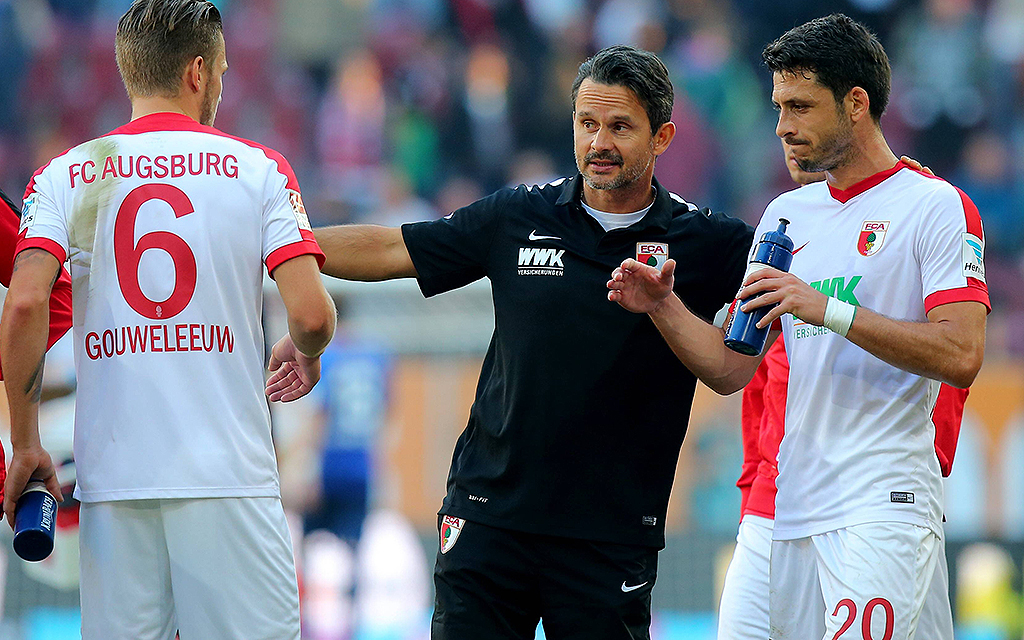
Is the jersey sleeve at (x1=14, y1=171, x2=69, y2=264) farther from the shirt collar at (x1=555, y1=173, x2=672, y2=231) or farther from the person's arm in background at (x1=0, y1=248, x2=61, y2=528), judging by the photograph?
the shirt collar at (x1=555, y1=173, x2=672, y2=231)

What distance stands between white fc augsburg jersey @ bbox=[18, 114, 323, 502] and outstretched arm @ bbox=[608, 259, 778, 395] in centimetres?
97

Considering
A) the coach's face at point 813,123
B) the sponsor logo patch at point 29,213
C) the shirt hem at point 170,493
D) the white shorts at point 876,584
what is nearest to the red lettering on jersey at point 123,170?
the sponsor logo patch at point 29,213

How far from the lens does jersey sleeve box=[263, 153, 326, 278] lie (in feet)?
11.5

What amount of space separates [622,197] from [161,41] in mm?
1586

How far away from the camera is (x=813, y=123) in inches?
152

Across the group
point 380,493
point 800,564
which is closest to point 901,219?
point 800,564

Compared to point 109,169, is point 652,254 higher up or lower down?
lower down

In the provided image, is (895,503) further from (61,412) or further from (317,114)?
(317,114)

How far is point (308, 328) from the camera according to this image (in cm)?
347

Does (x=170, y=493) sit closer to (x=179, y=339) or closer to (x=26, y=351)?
(x=179, y=339)

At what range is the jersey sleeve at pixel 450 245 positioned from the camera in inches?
165

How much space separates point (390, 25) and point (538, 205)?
10.4m

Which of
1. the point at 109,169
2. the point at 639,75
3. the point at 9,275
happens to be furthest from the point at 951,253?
the point at 9,275

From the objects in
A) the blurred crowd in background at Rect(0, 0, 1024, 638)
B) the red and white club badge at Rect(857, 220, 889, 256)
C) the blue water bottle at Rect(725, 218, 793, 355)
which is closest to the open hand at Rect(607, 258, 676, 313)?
the blue water bottle at Rect(725, 218, 793, 355)
